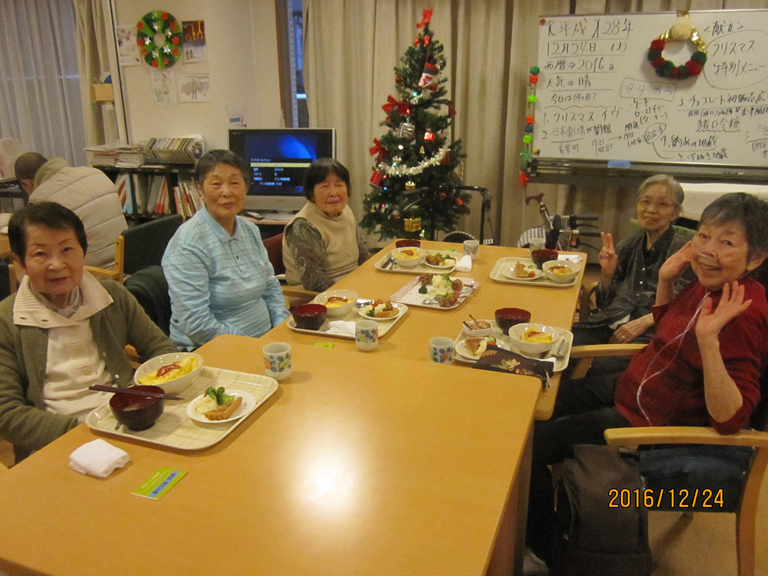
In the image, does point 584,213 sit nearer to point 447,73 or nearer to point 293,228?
point 447,73

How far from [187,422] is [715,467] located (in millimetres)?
1342

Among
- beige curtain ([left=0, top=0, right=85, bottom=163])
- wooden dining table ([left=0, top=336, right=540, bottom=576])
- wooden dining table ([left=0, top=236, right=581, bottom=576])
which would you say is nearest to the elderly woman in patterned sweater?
wooden dining table ([left=0, top=236, right=581, bottom=576])

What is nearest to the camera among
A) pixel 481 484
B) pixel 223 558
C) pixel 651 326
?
pixel 223 558

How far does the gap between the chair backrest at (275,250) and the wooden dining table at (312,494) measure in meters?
1.32

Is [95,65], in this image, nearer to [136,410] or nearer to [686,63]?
[686,63]

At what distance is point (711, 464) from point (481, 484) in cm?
86

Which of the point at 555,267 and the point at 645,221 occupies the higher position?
the point at 645,221

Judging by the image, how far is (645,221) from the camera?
2307 millimetres

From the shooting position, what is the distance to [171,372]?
4.35 feet

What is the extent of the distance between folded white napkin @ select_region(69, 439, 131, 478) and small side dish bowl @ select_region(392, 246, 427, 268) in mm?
1516

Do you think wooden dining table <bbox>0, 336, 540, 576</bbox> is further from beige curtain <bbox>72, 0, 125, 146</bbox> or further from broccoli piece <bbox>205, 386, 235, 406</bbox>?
beige curtain <bbox>72, 0, 125, 146</bbox>

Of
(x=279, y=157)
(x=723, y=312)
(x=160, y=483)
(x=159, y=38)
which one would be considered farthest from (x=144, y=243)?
(x=723, y=312)

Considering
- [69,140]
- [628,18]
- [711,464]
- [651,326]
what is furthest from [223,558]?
[69,140]

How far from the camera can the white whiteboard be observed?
3.61m
